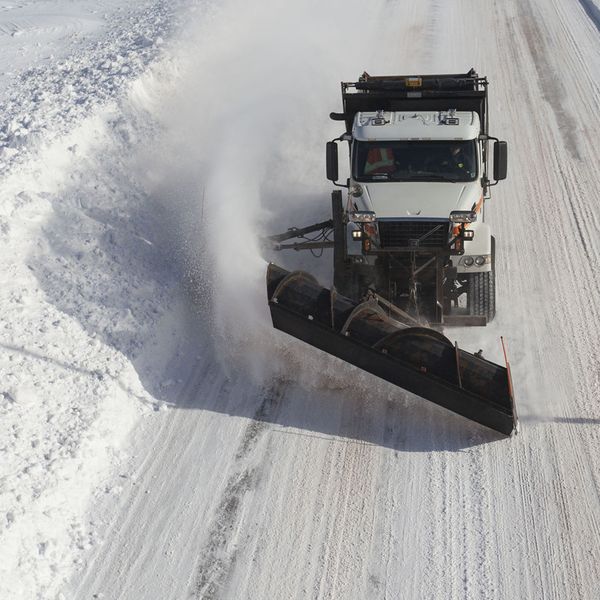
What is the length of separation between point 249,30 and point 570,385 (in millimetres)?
15490

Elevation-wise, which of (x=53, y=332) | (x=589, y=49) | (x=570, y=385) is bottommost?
(x=589, y=49)

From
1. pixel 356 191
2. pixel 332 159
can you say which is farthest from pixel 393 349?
pixel 332 159

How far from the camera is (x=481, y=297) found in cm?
959

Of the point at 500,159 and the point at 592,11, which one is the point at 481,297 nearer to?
the point at 500,159

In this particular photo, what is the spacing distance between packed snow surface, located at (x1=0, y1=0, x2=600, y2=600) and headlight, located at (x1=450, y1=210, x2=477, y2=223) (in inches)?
60.8

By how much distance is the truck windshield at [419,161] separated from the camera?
970 centimetres

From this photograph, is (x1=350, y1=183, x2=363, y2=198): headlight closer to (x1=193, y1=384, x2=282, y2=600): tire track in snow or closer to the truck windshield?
the truck windshield

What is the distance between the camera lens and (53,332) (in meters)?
9.16

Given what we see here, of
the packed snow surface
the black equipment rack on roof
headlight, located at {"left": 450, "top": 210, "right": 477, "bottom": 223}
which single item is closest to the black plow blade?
the packed snow surface

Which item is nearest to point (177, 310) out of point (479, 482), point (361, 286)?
point (361, 286)

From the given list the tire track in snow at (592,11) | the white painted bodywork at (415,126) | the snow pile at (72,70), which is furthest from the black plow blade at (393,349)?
the tire track in snow at (592,11)

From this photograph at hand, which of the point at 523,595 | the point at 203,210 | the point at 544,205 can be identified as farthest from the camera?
the point at 544,205

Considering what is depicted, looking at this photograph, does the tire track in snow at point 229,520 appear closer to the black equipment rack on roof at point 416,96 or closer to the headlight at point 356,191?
the headlight at point 356,191

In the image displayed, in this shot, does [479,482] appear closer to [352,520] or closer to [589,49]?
[352,520]
